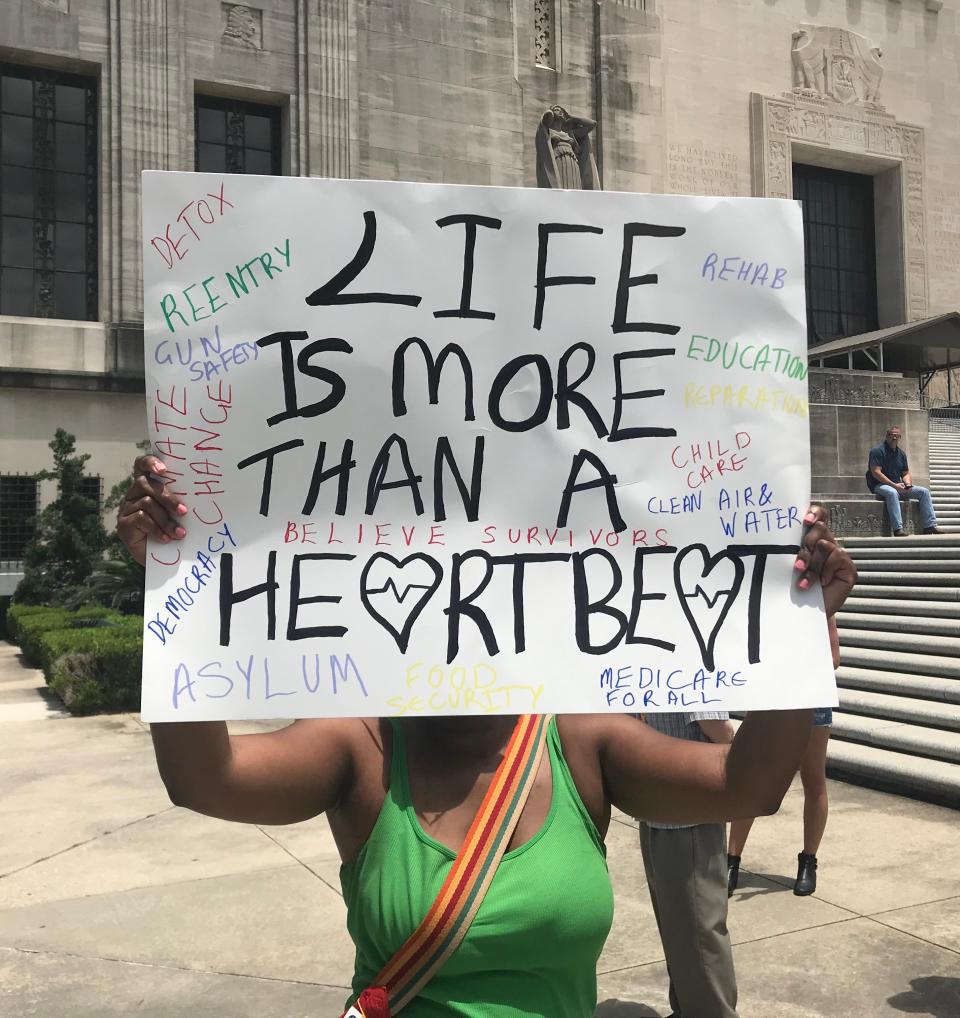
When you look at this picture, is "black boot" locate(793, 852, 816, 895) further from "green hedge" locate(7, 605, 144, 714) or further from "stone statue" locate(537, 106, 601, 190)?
"stone statue" locate(537, 106, 601, 190)

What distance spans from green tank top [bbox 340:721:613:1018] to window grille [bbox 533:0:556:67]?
25588mm

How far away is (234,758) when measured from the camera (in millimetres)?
1825

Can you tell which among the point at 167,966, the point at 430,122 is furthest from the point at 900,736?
the point at 430,122

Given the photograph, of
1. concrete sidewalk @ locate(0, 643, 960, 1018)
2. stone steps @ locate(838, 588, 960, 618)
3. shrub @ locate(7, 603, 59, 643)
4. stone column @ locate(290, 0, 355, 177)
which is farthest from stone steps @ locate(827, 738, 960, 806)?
stone column @ locate(290, 0, 355, 177)

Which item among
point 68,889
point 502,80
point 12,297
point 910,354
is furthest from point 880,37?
point 68,889

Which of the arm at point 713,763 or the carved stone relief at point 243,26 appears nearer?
the arm at point 713,763

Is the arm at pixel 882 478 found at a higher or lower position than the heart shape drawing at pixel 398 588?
higher

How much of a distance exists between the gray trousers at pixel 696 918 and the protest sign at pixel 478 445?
64.6 inches

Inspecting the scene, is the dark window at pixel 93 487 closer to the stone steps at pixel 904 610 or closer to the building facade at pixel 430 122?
the building facade at pixel 430 122

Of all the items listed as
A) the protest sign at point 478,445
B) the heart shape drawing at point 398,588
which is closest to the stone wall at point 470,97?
the protest sign at point 478,445

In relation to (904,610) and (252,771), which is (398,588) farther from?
(904,610)

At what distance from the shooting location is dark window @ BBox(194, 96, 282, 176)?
2233 cm

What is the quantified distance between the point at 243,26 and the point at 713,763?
23030 millimetres

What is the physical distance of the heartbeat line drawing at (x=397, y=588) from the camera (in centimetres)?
196
